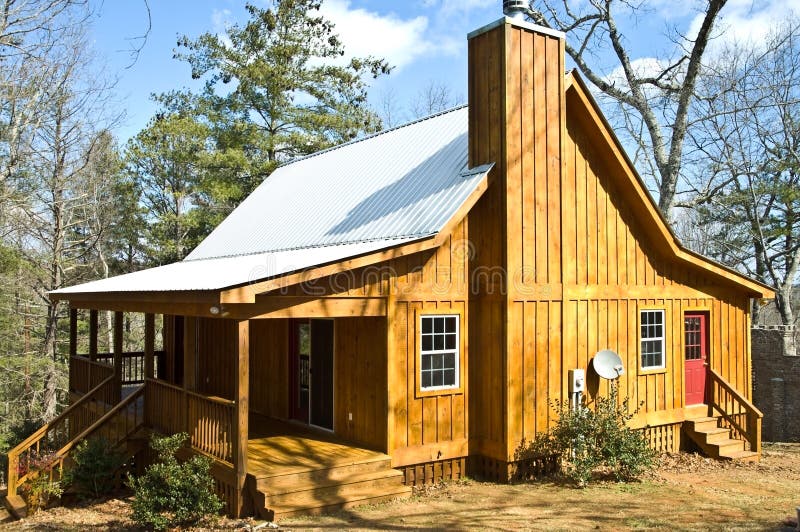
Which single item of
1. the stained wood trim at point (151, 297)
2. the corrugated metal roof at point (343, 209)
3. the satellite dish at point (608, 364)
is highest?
the corrugated metal roof at point (343, 209)

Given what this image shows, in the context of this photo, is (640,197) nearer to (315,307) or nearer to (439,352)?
(439,352)

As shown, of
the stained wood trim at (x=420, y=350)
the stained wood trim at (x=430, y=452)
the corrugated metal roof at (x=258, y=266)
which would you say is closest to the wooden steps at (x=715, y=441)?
the stained wood trim at (x=430, y=452)

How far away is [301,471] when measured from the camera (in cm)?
896

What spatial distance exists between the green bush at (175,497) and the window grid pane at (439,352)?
3423 mm

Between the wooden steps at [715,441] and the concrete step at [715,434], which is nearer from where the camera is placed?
the wooden steps at [715,441]

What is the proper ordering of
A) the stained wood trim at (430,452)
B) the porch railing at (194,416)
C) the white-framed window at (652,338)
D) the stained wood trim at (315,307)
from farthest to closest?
the white-framed window at (652,338), the stained wood trim at (430,452), the porch railing at (194,416), the stained wood trim at (315,307)

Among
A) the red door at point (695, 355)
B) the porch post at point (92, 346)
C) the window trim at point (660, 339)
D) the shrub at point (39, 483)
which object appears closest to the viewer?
the shrub at point (39, 483)

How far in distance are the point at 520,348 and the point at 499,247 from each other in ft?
5.25

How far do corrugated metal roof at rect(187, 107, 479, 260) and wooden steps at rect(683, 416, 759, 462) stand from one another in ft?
22.1

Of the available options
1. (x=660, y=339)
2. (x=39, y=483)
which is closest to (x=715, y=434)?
(x=660, y=339)

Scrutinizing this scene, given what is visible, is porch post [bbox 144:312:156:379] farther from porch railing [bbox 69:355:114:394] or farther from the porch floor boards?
porch railing [bbox 69:355:114:394]

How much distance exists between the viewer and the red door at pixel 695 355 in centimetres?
1370

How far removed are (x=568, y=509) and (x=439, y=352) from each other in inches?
114

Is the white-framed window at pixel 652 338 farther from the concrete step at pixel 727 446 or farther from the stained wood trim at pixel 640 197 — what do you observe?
the concrete step at pixel 727 446
